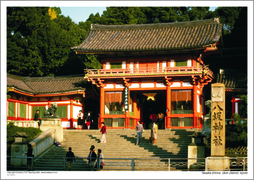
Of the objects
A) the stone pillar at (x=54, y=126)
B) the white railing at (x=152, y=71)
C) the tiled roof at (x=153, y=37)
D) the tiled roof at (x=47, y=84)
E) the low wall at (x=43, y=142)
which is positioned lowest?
the low wall at (x=43, y=142)

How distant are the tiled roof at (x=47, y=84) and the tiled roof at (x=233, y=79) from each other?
1300 centimetres

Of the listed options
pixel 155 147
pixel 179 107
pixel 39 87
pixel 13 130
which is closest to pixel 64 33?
pixel 39 87

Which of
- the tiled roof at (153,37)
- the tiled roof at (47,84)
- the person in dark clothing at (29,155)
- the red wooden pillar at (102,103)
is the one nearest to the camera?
the person in dark clothing at (29,155)

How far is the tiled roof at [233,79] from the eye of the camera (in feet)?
124

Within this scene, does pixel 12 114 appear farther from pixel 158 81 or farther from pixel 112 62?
pixel 158 81

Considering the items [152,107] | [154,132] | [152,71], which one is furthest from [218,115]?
[152,107]

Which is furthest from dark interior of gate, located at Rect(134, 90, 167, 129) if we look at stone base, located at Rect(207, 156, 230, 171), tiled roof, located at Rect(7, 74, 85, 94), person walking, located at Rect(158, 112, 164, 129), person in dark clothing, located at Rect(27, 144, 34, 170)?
stone base, located at Rect(207, 156, 230, 171)

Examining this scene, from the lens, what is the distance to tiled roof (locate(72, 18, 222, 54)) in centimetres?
3675

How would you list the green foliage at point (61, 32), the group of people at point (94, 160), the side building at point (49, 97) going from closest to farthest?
the group of people at point (94, 160) → the side building at point (49, 97) → the green foliage at point (61, 32)

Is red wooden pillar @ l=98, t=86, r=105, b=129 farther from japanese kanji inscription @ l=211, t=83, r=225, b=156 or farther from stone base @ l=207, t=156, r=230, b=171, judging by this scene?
stone base @ l=207, t=156, r=230, b=171

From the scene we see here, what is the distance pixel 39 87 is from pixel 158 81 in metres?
12.1

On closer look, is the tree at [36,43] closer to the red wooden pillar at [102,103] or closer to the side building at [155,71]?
the side building at [155,71]

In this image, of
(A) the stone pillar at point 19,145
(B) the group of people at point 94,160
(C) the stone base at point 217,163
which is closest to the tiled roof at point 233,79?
(C) the stone base at point 217,163

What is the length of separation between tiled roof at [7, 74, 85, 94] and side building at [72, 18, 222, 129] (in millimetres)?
3002
